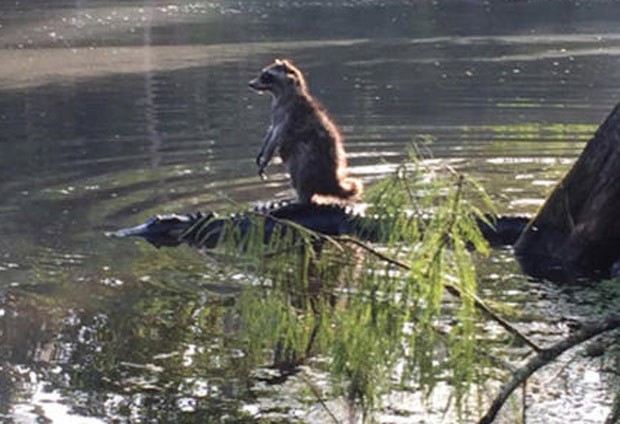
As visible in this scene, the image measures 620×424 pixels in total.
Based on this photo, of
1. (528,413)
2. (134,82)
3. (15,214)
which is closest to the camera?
(528,413)

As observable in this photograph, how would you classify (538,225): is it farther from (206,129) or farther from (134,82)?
(134,82)

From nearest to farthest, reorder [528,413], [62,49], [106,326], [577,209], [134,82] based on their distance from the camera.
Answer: [528,413]
[106,326]
[577,209]
[134,82]
[62,49]

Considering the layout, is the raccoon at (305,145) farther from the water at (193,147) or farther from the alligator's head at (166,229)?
the alligator's head at (166,229)

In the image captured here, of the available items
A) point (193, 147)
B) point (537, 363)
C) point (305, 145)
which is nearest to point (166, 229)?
point (305, 145)

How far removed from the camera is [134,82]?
21.0 m

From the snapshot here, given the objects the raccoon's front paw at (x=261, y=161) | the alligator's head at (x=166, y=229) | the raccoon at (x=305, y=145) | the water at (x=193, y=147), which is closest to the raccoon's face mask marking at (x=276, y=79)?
the raccoon at (x=305, y=145)

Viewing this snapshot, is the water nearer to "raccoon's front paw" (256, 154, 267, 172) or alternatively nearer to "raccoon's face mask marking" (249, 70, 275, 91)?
"raccoon's front paw" (256, 154, 267, 172)

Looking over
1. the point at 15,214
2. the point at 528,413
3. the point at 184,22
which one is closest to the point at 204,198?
the point at 15,214

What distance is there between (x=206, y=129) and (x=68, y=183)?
351 cm

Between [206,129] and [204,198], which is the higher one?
[206,129]

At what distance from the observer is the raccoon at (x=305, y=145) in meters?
10.7

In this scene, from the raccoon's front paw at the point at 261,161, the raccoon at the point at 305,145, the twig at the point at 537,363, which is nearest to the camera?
the twig at the point at 537,363

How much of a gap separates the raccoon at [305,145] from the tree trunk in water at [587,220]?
5.72 feet

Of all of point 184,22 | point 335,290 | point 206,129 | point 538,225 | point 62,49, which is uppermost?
point 184,22
